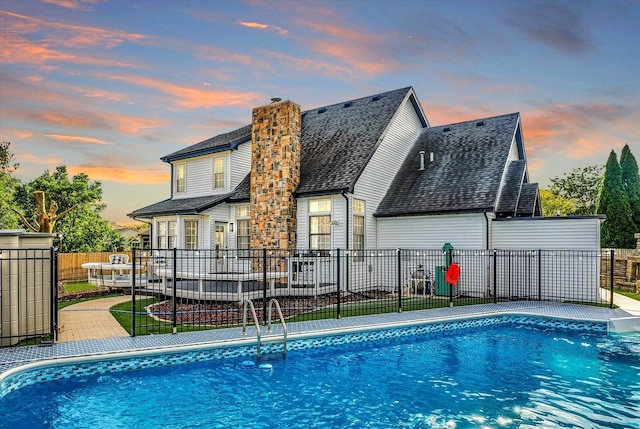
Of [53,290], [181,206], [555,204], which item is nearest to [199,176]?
[181,206]

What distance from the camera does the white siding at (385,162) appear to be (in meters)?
16.2

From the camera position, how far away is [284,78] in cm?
1806

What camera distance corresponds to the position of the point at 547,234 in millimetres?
13992

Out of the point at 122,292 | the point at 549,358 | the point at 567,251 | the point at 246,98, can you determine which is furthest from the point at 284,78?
the point at 549,358

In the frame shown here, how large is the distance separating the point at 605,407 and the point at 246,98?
1736 centimetres

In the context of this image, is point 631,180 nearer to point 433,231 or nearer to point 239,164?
point 433,231

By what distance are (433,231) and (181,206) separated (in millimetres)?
10986

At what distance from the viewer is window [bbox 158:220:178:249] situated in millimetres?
18853

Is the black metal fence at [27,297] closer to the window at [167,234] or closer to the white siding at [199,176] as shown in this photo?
the window at [167,234]

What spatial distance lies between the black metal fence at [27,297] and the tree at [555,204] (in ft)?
130

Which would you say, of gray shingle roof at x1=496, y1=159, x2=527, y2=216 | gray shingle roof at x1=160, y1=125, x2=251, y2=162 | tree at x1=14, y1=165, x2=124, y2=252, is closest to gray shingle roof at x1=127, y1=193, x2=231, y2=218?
gray shingle roof at x1=160, y1=125, x2=251, y2=162

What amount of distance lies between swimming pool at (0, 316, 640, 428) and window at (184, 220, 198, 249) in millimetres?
11020

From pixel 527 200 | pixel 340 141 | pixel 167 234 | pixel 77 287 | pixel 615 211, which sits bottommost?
pixel 77 287

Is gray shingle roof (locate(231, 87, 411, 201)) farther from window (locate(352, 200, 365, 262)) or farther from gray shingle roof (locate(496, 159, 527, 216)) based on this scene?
gray shingle roof (locate(496, 159, 527, 216))
